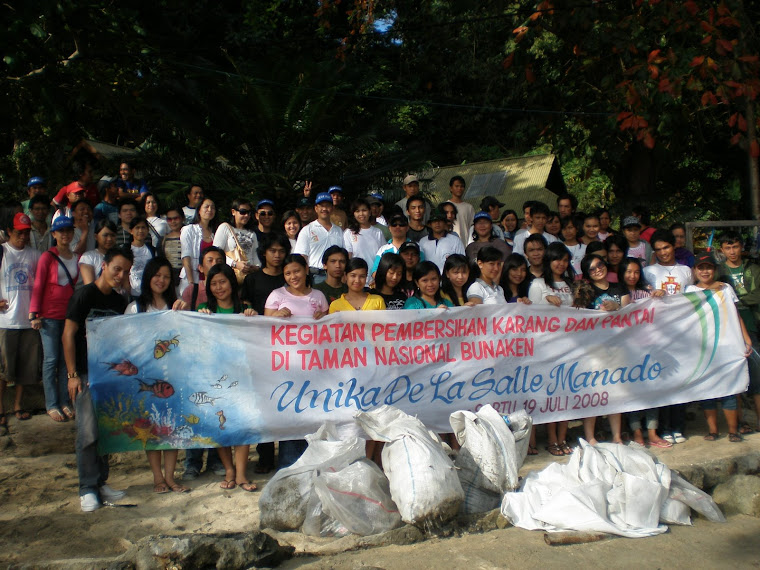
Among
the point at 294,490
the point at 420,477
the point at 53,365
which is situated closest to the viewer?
the point at 420,477

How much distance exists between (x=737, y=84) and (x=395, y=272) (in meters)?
3.96

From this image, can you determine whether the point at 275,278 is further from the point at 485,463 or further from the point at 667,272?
the point at 667,272

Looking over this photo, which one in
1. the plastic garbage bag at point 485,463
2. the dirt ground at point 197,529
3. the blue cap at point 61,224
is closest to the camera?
the dirt ground at point 197,529

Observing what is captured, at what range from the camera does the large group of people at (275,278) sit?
5055 mm

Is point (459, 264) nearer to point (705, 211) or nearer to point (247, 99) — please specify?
point (247, 99)

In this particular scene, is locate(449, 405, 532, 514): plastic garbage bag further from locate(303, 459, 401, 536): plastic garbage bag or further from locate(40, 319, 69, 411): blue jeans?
locate(40, 319, 69, 411): blue jeans

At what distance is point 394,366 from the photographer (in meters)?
5.32

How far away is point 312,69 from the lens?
10992 mm

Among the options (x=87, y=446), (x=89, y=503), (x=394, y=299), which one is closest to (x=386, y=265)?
(x=394, y=299)

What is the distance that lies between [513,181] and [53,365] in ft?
47.0

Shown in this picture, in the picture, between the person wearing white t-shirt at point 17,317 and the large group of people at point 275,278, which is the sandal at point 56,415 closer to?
the large group of people at point 275,278

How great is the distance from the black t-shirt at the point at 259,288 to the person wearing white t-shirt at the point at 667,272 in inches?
125

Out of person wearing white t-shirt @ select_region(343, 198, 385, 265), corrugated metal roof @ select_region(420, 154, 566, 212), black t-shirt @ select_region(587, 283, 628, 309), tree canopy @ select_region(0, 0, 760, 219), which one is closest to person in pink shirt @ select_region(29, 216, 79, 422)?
tree canopy @ select_region(0, 0, 760, 219)

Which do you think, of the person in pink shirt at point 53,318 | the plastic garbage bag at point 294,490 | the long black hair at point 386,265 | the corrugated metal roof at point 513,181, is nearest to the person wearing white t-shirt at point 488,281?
the long black hair at point 386,265
